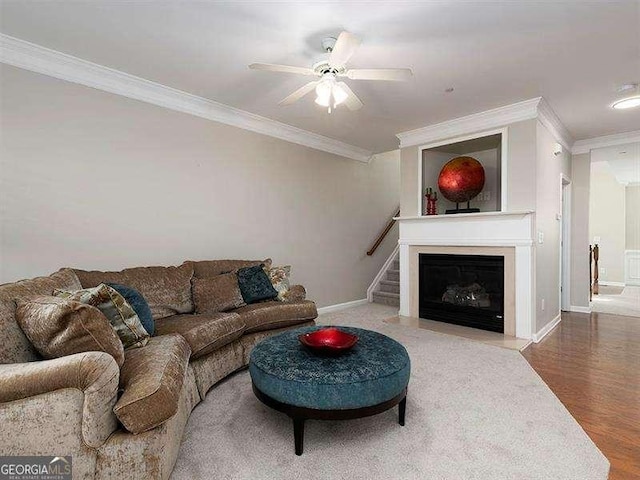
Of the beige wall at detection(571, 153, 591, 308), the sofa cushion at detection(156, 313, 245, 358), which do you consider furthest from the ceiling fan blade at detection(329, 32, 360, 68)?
the beige wall at detection(571, 153, 591, 308)

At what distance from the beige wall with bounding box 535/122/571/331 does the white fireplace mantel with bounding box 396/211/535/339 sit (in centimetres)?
18

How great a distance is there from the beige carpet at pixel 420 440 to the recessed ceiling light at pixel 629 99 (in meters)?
2.96

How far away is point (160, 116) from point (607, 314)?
654cm

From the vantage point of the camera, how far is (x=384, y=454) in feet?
5.53

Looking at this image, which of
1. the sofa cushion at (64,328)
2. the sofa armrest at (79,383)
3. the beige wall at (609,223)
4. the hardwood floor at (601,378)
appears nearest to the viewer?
the sofa armrest at (79,383)

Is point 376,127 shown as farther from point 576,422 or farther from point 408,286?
point 576,422

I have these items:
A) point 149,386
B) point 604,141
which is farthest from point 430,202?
point 149,386

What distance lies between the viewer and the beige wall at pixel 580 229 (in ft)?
16.2

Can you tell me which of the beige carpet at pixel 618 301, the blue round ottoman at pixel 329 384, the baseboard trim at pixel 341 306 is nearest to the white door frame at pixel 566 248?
the beige carpet at pixel 618 301

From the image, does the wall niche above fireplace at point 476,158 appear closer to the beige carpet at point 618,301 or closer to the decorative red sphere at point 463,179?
the decorative red sphere at point 463,179

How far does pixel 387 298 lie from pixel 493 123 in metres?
3.03

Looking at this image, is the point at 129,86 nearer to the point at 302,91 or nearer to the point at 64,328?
the point at 302,91

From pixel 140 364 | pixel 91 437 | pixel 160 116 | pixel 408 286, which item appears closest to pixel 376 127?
pixel 408 286

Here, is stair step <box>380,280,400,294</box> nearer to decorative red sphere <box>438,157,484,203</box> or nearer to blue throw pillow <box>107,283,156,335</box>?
decorative red sphere <box>438,157,484,203</box>
